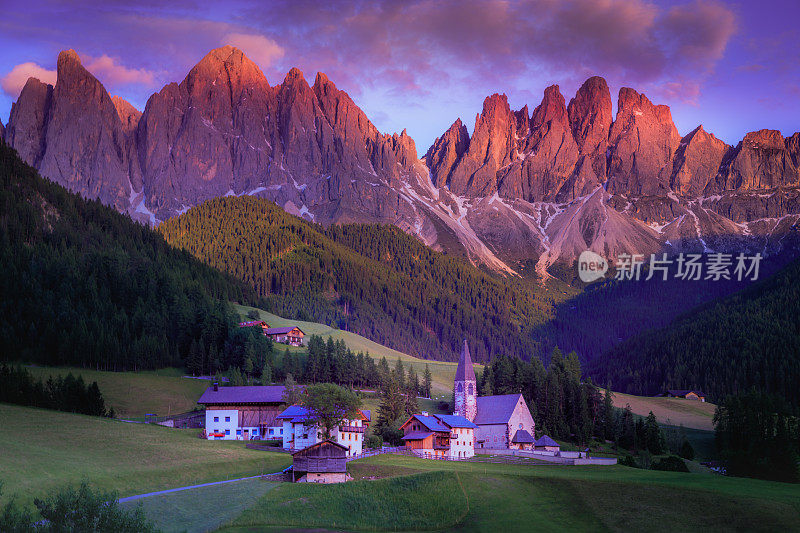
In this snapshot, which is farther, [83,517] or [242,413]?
[242,413]

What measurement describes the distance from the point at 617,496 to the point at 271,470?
3613 centimetres

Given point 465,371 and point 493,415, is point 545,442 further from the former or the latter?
point 465,371

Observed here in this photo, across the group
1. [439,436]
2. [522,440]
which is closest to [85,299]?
[439,436]

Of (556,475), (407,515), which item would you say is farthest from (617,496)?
(407,515)

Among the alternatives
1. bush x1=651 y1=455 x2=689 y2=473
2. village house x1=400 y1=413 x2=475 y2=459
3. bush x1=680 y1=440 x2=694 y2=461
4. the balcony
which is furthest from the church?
the balcony

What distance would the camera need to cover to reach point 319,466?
7744 cm

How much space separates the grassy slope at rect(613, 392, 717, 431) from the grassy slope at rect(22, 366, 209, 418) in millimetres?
89649

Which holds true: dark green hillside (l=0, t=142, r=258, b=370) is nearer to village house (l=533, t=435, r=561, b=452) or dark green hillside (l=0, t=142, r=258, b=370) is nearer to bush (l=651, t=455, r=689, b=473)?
village house (l=533, t=435, r=561, b=452)

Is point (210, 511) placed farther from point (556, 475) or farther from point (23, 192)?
point (23, 192)

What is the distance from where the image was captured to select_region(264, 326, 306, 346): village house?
18600cm

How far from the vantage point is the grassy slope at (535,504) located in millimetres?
60094

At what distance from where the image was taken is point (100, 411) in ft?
339

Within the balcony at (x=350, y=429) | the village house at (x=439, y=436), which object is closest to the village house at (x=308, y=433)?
the balcony at (x=350, y=429)

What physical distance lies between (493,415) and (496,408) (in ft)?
4.55
